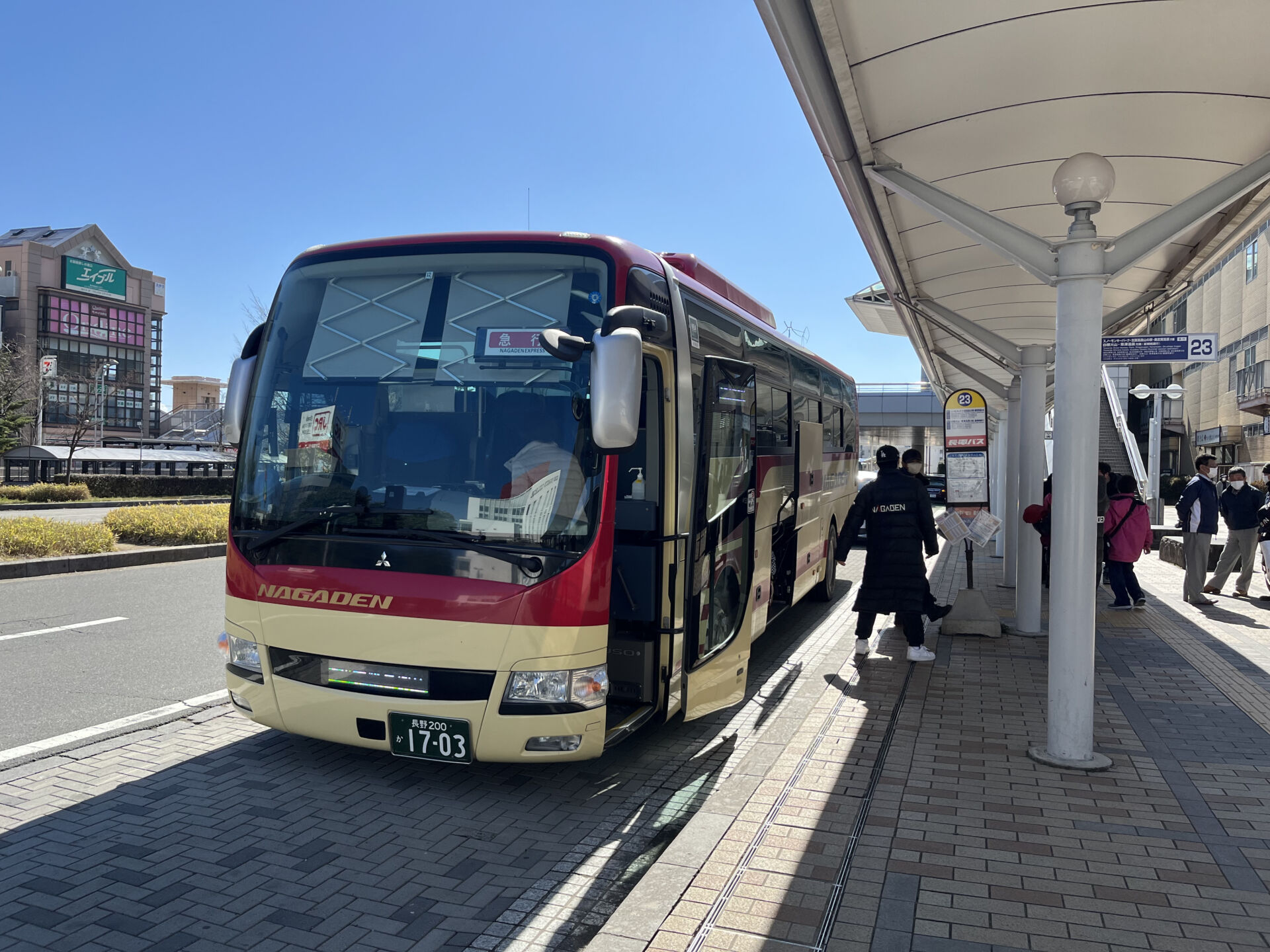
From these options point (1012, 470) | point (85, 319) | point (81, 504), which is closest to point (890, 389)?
point (1012, 470)

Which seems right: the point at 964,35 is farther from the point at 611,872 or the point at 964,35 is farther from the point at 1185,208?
the point at 611,872

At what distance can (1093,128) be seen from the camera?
5586 mm

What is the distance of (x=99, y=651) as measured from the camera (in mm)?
8484

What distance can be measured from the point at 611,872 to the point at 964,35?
4.33m

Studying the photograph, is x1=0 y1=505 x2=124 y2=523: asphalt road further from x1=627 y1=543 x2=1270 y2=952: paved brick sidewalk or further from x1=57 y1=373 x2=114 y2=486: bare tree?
x1=57 y1=373 x2=114 y2=486: bare tree

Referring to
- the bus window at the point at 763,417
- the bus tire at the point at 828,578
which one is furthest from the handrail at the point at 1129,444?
the bus window at the point at 763,417

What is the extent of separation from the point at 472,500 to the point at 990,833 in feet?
9.83

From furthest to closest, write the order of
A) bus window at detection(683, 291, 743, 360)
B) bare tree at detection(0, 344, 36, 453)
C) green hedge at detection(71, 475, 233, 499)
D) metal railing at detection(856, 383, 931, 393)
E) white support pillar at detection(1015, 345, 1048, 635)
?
1. metal railing at detection(856, 383, 931, 393)
2. green hedge at detection(71, 475, 233, 499)
3. bare tree at detection(0, 344, 36, 453)
4. white support pillar at detection(1015, 345, 1048, 635)
5. bus window at detection(683, 291, 743, 360)

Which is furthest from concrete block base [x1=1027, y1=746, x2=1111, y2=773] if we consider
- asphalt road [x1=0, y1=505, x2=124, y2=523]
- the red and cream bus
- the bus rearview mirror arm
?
asphalt road [x1=0, y1=505, x2=124, y2=523]

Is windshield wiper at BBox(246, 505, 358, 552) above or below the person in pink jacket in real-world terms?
above

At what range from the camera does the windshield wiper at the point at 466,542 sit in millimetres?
4738

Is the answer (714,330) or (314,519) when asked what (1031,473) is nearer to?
(714,330)

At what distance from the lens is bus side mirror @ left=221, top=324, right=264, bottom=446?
17.7 ft

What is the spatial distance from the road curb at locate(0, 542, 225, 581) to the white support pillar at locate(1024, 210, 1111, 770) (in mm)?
13589
